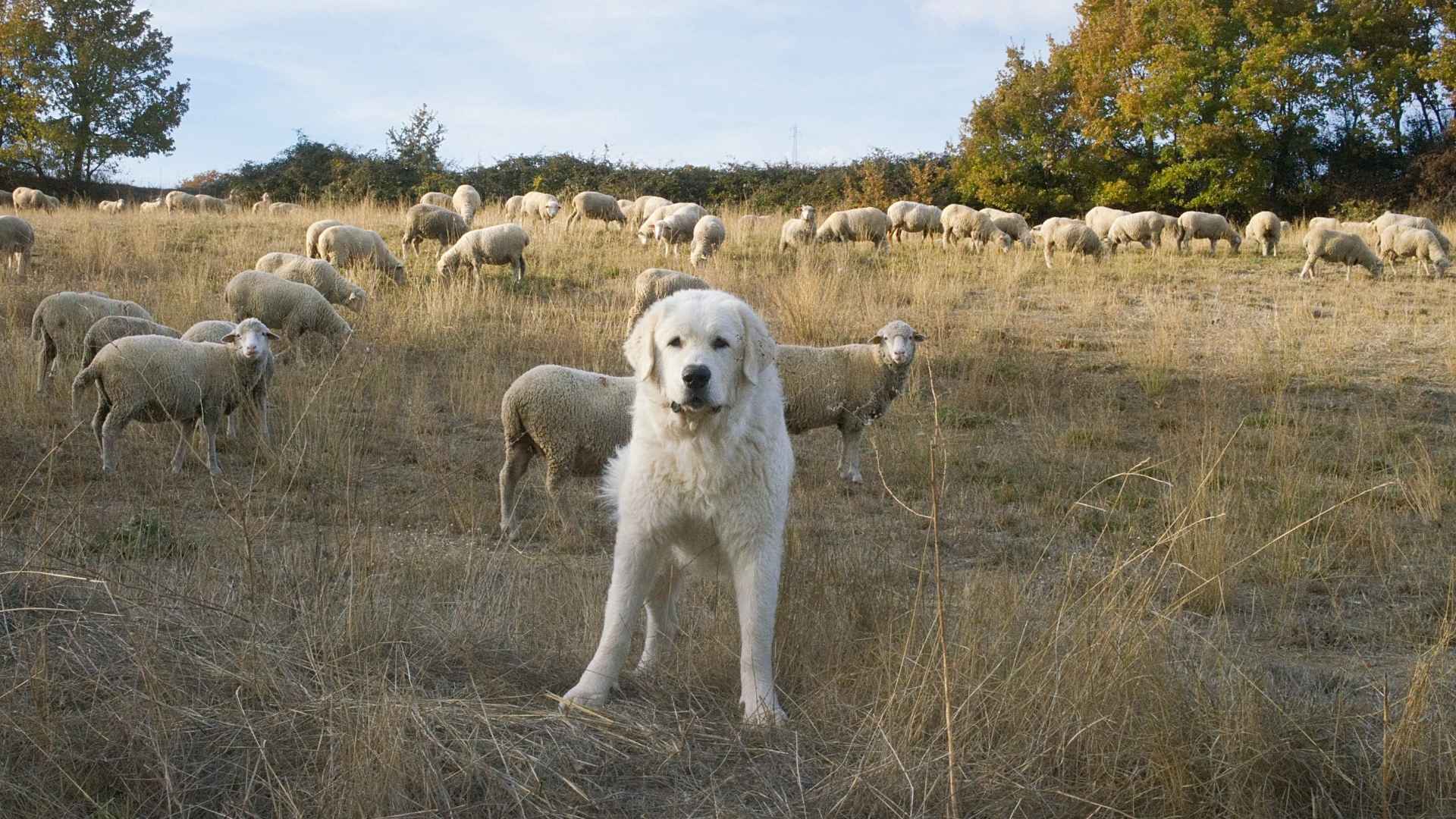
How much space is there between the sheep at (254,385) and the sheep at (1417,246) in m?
18.2

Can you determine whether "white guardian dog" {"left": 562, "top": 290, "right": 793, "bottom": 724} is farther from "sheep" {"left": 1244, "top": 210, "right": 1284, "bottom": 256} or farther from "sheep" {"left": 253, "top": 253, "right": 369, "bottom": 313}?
"sheep" {"left": 1244, "top": 210, "right": 1284, "bottom": 256}

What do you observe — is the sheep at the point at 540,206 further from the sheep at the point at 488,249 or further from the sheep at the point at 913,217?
the sheep at the point at 488,249

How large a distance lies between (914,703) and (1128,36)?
34.8 metres

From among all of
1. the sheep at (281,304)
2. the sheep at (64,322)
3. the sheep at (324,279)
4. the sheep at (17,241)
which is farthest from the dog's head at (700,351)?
the sheep at (17,241)

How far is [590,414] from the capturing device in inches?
327

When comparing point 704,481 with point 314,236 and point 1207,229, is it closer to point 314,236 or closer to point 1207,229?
point 314,236

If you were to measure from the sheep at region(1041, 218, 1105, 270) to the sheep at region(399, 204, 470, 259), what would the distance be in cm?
1024

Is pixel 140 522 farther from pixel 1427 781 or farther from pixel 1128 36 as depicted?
pixel 1128 36

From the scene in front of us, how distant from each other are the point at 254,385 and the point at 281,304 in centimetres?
386

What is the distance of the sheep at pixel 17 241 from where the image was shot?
1683 centimetres

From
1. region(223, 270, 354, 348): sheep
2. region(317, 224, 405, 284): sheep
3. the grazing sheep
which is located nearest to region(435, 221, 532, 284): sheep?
region(317, 224, 405, 284): sheep

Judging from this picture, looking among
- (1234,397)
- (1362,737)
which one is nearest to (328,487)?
(1362,737)

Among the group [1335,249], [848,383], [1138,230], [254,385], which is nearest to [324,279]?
[254,385]

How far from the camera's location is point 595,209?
25375mm
